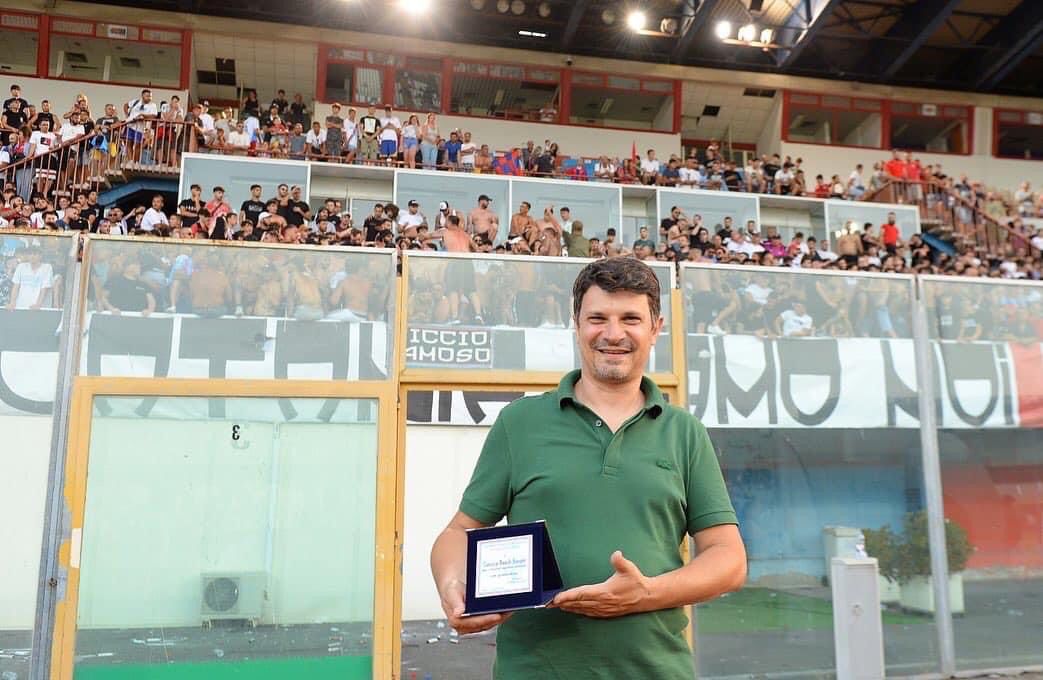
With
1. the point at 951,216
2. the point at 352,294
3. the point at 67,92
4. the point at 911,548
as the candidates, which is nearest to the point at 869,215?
the point at 951,216

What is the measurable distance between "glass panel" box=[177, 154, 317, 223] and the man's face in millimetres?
14333

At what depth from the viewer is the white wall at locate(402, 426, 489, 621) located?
35.9 feet

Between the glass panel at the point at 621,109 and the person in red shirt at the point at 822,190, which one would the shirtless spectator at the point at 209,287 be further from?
the glass panel at the point at 621,109

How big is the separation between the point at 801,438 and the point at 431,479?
587cm

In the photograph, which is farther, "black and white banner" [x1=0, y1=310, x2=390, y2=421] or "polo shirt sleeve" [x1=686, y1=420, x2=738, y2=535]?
"black and white banner" [x1=0, y1=310, x2=390, y2=421]

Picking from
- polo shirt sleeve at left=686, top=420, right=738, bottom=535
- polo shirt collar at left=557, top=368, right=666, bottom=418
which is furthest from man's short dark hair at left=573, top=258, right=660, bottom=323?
polo shirt sleeve at left=686, top=420, right=738, bottom=535

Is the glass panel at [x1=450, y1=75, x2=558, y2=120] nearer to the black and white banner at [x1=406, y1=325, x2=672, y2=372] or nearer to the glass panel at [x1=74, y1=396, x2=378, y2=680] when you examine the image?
the black and white banner at [x1=406, y1=325, x2=672, y2=372]

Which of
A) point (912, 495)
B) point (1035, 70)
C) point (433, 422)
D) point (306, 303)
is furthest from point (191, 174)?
point (1035, 70)

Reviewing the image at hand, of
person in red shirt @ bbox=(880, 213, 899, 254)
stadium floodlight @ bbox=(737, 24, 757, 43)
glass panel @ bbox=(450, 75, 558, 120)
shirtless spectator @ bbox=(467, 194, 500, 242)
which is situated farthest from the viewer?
glass panel @ bbox=(450, 75, 558, 120)

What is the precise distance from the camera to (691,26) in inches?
869

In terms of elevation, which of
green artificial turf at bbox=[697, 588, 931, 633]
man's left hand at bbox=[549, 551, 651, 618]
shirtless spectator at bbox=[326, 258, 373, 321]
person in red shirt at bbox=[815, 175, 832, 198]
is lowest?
green artificial turf at bbox=[697, 588, 931, 633]

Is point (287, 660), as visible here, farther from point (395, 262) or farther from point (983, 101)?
point (983, 101)

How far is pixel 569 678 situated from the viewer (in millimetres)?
1919

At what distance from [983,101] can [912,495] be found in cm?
2217
